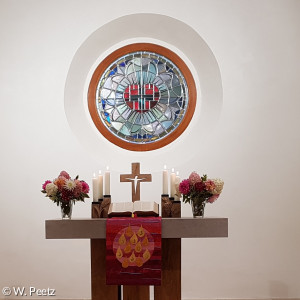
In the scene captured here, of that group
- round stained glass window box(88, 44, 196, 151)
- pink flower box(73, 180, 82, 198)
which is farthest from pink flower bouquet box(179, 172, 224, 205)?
round stained glass window box(88, 44, 196, 151)

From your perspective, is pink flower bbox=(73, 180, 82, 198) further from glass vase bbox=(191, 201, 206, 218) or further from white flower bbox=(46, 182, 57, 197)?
glass vase bbox=(191, 201, 206, 218)

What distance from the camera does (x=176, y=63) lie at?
5559 mm

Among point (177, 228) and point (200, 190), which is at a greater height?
point (200, 190)

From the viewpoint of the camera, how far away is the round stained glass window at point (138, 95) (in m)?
5.57

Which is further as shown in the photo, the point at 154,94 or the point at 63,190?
the point at 154,94

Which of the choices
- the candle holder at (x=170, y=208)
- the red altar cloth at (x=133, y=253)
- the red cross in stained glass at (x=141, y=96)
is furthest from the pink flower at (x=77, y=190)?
the red cross in stained glass at (x=141, y=96)

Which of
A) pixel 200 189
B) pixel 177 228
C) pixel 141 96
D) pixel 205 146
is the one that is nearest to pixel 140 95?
pixel 141 96

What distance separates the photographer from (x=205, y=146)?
5059mm

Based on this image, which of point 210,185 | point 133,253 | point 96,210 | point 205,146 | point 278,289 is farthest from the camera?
point 205,146

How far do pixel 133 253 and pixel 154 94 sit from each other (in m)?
2.80

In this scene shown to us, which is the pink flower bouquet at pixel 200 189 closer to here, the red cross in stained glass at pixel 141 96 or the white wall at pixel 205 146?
the white wall at pixel 205 146

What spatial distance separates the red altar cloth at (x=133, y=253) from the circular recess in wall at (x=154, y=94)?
197cm

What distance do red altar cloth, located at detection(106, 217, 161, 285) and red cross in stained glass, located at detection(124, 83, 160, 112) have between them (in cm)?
261

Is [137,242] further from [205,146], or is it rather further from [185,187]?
[205,146]
